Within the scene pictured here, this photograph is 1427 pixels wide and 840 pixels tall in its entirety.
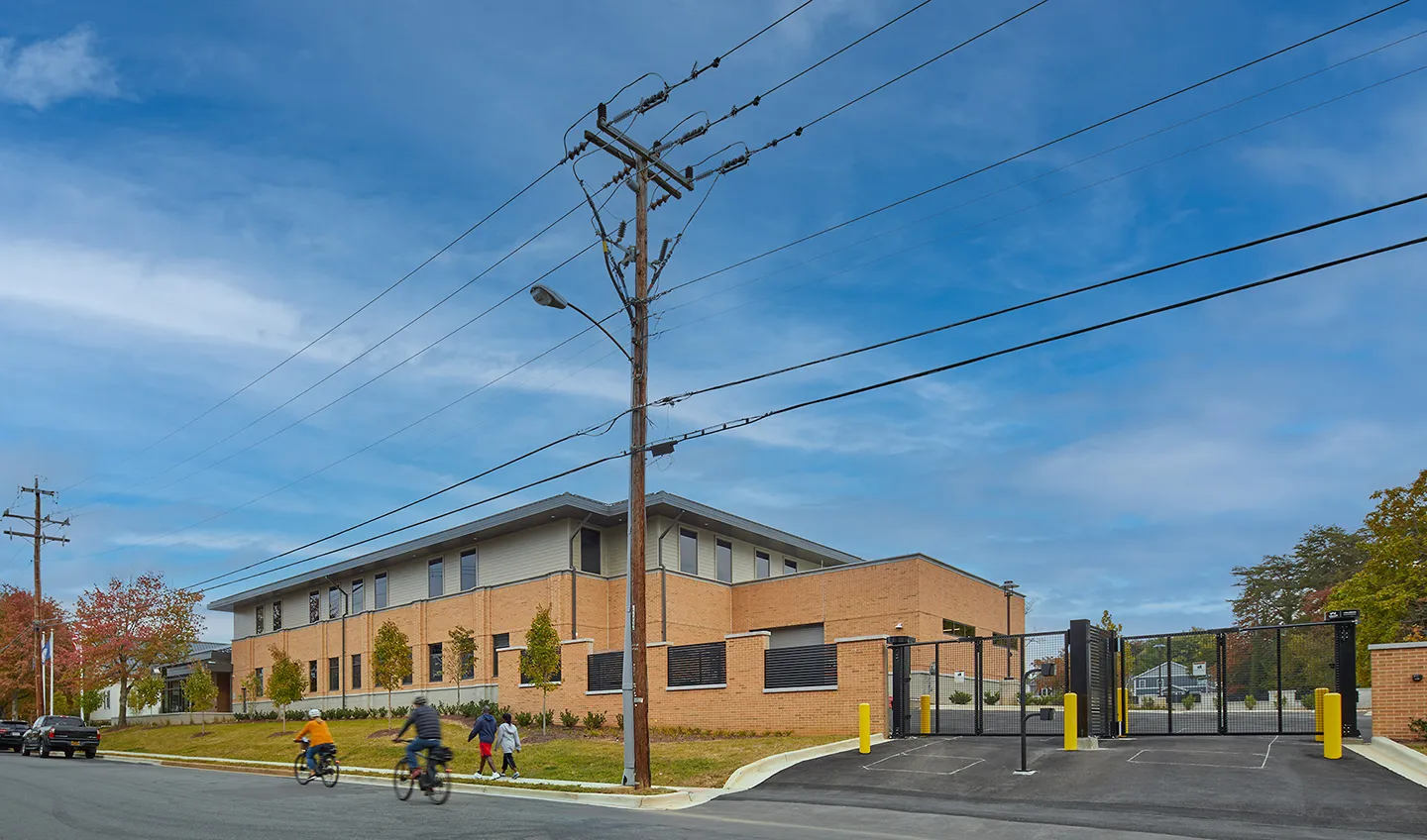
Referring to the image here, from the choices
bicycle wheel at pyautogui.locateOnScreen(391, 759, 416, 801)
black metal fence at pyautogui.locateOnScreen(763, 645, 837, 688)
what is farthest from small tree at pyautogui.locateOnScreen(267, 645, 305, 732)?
bicycle wheel at pyautogui.locateOnScreen(391, 759, 416, 801)

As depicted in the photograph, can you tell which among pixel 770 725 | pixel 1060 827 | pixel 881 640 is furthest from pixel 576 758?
pixel 1060 827

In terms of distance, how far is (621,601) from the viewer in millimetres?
45938

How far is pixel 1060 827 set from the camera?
52.2 ft

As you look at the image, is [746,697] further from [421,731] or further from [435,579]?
[435,579]

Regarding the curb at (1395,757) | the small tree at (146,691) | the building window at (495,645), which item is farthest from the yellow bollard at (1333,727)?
the small tree at (146,691)

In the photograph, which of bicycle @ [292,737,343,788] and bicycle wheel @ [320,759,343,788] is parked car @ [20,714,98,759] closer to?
bicycle @ [292,737,343,788]

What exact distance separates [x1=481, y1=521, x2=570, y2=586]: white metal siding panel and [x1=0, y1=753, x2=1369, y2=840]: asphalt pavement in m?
22.9

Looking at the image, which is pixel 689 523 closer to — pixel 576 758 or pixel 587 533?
pixel 587 533

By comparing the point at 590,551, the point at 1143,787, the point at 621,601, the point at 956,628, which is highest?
the point at 590,551

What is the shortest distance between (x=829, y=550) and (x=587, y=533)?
14.4 m

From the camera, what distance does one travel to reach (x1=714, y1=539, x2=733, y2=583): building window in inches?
1924

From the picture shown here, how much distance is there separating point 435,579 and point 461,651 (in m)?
6.80

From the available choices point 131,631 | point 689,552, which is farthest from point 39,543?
point 689,552

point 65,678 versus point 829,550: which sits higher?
point 829,550
